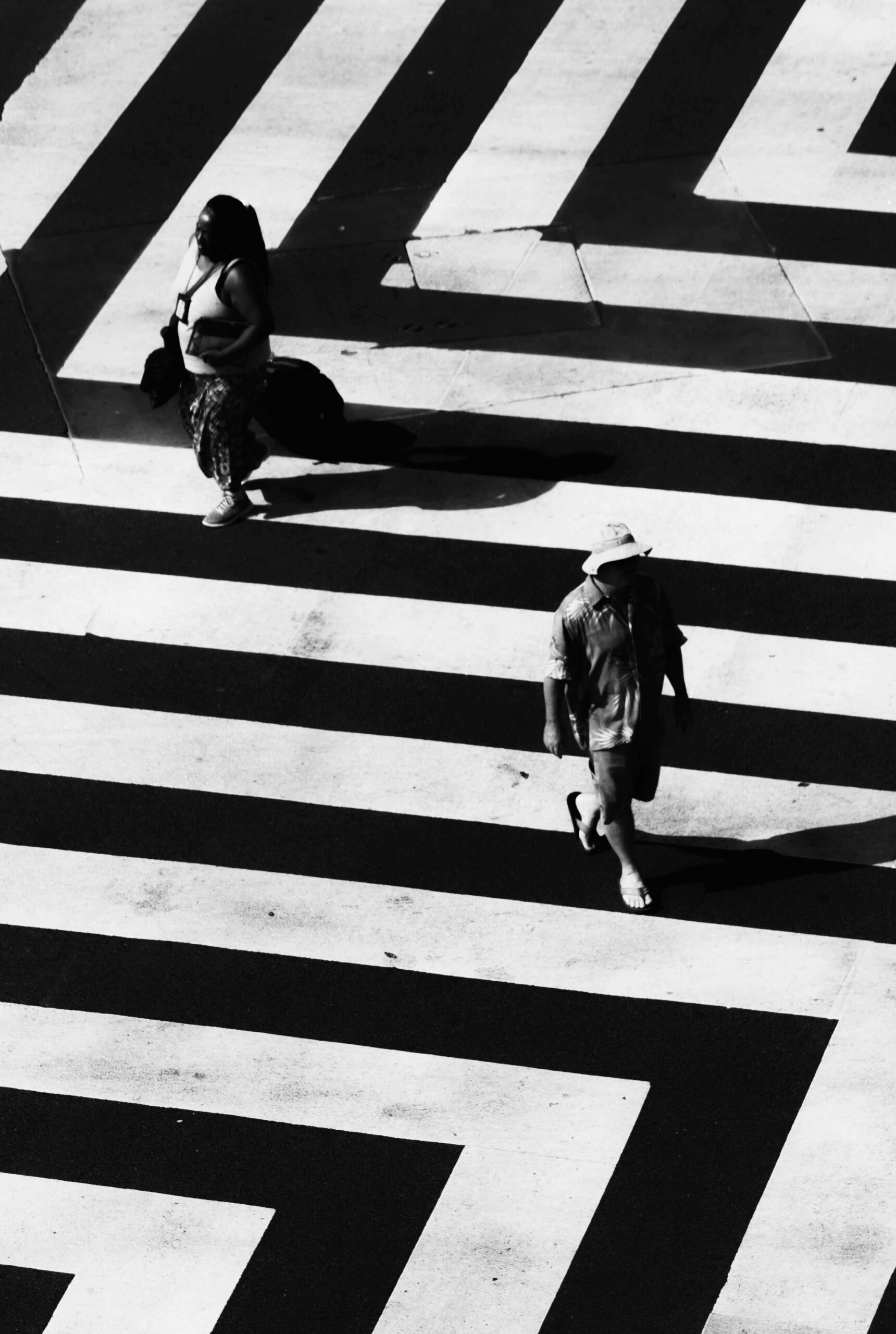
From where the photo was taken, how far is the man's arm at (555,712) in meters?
6.82

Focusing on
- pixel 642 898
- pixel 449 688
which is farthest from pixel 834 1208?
pixel 449 688

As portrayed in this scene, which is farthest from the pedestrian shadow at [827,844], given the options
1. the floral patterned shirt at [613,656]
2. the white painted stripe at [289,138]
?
the white painted stripe at [289,138]

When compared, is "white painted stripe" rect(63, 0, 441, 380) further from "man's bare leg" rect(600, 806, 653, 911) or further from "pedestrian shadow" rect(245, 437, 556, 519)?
"man's bare leg" rect(600, 806, 653, 911)

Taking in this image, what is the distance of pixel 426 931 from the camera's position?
24.7 feet

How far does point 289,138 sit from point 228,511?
3.97m

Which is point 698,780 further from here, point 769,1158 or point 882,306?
point 882,306

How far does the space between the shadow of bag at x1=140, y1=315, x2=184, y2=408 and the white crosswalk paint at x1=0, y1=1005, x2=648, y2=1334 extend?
3547 mm

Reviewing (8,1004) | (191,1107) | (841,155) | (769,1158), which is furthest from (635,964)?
(841,155)

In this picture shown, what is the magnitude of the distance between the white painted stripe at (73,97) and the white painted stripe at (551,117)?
2703 millimetres

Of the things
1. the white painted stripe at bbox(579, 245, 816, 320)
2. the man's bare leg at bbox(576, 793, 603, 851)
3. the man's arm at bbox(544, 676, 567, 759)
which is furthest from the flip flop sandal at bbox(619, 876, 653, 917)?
the white painted stripe at bbox(579, 245, 816, 320)

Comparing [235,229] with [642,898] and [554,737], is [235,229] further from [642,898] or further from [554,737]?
[642,898]

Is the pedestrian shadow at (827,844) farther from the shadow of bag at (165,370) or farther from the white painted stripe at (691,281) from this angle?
the white painted stripe at (691,281)

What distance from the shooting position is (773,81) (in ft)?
40.6

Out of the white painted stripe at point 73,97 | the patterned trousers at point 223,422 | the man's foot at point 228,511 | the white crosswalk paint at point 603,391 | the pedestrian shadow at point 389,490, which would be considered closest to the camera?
the patterned trousers at point 223,422
